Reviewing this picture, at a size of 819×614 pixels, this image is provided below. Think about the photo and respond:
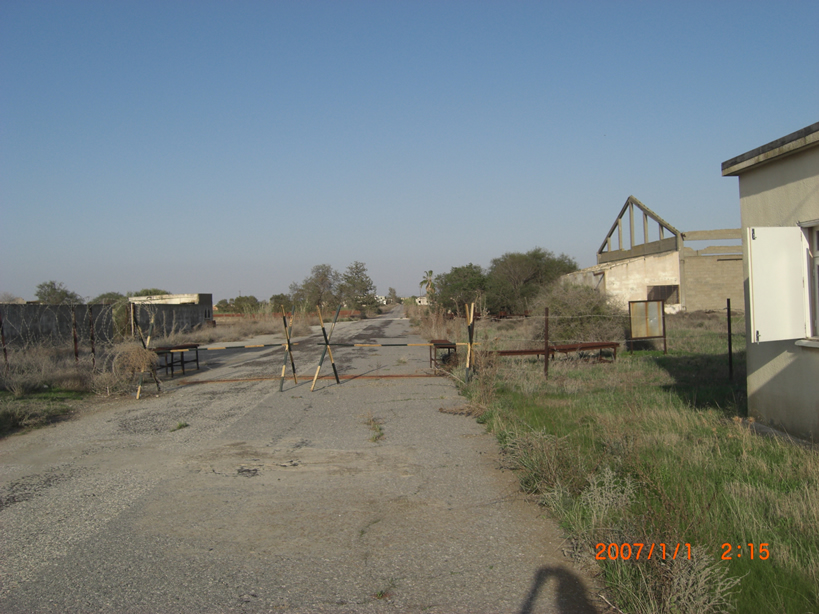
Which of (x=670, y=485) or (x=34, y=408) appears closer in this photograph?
(x=670, y=485)

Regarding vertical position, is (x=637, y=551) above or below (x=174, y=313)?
below

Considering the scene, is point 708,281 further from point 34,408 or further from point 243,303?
point 243,303

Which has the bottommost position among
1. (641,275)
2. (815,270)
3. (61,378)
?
(61,378)

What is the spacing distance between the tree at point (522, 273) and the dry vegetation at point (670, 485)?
106ft

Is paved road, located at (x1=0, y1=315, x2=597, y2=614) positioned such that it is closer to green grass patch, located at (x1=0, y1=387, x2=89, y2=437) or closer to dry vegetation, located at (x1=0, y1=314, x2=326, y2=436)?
green grass patch, located at (x1=0, y1=387, x2=89, y2=437)

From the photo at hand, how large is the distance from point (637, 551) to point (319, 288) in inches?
2987

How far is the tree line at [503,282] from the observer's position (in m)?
40.8

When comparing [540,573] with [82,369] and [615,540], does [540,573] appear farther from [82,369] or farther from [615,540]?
[82,369]

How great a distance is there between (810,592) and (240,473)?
5.47m

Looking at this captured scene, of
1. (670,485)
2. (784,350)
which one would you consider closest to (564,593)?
(670,485)

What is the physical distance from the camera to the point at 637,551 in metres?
3.52

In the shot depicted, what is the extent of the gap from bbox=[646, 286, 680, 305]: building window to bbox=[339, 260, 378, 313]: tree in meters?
48.2

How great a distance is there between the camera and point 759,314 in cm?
616

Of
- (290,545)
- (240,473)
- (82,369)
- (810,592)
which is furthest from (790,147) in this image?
(82,369)
